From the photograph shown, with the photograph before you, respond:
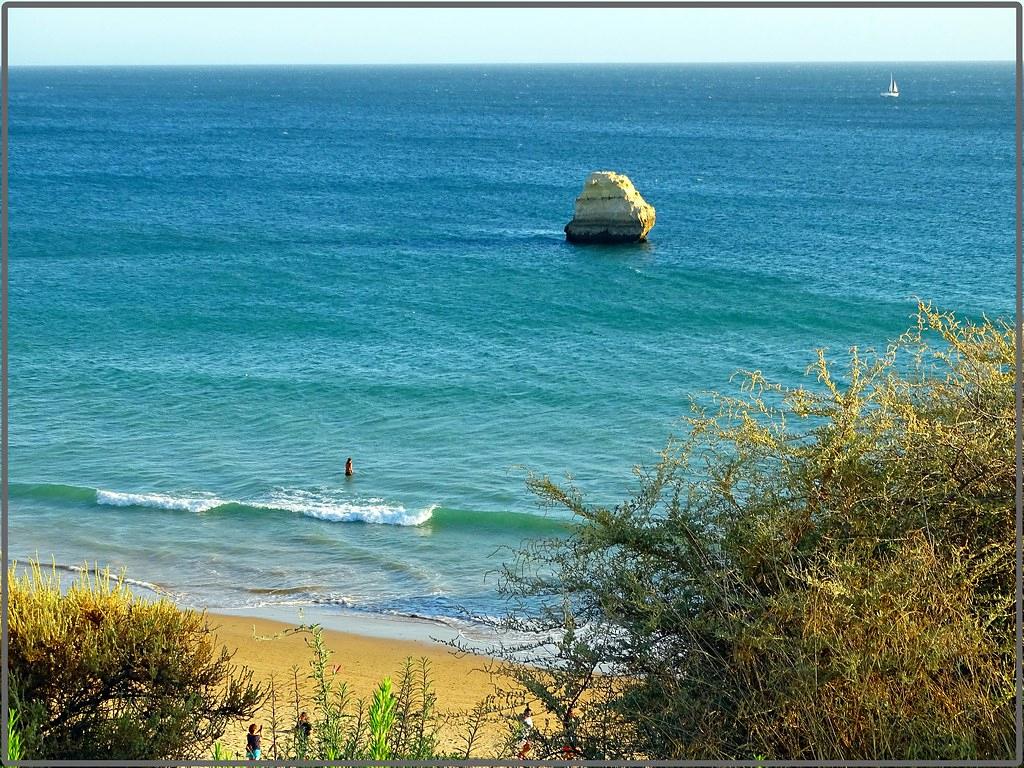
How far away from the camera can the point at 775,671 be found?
6414mm

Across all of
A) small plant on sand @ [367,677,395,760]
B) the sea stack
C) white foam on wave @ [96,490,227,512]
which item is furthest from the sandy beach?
the sea stack

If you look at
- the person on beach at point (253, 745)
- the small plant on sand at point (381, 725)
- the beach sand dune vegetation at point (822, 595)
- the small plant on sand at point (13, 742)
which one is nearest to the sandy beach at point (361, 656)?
the person on beach at point (253, 745)

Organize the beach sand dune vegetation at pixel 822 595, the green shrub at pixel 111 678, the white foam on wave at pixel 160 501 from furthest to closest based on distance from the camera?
the white foam on wave at pixel 160 501 < the green shrub at pixel 111 678 < the beach sand dune vegetation at pixel 822 595

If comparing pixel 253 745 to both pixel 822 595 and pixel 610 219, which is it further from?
pixel 610 219

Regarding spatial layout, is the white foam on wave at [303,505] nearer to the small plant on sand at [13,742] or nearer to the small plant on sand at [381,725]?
the small plant on sand at [13,742]

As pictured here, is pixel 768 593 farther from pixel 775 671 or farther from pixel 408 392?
pixel 408 392

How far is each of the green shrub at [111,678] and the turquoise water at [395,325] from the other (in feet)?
11.6

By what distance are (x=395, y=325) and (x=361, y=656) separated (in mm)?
26011

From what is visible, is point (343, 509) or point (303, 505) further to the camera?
point (303, 505)

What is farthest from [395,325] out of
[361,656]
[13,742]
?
[13,742]

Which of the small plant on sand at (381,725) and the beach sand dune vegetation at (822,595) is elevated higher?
the beach sand dune vegetation at (822,595)

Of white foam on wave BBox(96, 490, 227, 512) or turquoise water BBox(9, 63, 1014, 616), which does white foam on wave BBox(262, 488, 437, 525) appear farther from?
white foam on wave BBox(96, 490, 227, 512)

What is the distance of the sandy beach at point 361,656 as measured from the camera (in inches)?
692

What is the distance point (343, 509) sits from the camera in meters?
26.2
